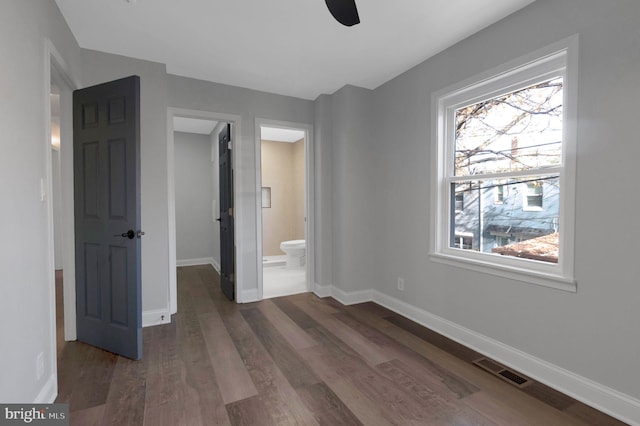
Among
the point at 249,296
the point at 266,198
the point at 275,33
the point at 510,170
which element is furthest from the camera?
the point at 266,198

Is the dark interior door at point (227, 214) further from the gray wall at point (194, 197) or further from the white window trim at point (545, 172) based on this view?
the white window trim at point (545, 172)

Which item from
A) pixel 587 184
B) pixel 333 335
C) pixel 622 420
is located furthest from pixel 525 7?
pixel 333 335

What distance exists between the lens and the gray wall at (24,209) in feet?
4.55

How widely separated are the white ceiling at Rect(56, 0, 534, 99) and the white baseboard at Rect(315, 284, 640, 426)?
7.97ft

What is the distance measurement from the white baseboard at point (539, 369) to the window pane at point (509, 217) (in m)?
0.69

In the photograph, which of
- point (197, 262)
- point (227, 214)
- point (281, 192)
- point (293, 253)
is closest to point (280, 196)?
point (281, 192)

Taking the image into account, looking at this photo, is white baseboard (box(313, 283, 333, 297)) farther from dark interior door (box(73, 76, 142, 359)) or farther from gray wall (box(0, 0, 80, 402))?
gray wall (box(0, 0, 80, 402))

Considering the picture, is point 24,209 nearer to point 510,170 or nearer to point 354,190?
point 354,190

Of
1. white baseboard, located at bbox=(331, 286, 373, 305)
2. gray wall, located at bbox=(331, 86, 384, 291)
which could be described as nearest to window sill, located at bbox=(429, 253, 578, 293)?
gray wall, located at bbox=(331, 86, 384, 291)

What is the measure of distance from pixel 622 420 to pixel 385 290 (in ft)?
6.77

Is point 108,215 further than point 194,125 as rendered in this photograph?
No

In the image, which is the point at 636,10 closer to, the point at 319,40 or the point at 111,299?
the point at 319,40

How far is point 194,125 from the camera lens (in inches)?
206

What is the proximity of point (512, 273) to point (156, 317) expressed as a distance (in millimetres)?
3152
